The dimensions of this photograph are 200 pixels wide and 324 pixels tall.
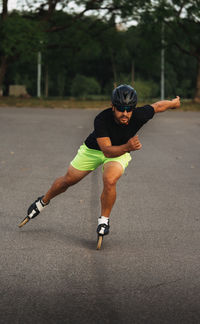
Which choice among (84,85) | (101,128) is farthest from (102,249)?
(84,85)

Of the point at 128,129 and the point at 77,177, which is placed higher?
the point at 128,129

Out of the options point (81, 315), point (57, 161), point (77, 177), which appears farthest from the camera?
point (57, 161)

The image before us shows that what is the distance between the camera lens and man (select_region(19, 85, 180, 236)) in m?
5.40

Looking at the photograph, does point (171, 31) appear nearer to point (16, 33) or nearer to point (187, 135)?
point (16, 33)

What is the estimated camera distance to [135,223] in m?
6.78

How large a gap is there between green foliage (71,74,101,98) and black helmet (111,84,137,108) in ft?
243

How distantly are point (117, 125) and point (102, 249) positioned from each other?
1.13 m

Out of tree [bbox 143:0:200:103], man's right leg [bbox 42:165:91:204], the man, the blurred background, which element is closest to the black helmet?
the man

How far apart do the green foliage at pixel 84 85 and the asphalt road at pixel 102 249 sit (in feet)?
223

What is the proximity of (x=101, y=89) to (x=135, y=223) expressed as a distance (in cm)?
7999

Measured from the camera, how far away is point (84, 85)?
→ 7969 centimetres

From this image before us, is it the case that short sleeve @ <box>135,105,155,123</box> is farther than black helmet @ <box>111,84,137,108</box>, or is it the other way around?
short sleeve @ <box>135,105,155,123</box>

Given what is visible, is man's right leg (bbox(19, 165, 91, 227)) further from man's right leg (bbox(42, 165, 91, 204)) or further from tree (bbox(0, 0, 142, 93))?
tree (bbox(0, 0, 142, 93))

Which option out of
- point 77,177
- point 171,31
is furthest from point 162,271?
point 171,31
